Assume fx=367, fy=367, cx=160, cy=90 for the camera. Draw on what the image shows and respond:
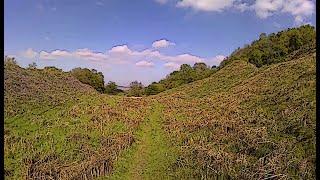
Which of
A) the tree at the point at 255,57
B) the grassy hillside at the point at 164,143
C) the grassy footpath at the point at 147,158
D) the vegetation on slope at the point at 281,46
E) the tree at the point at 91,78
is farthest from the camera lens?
the tree at the point at 91,78

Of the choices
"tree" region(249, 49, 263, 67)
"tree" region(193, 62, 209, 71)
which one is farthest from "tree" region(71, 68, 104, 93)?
"tree" region(249, 49, 263, 67)

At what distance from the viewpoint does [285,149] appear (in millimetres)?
10844

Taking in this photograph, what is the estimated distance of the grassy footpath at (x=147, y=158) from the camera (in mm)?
11836

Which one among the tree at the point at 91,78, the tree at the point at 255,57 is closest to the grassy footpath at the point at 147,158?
the tree at the point at 255,57

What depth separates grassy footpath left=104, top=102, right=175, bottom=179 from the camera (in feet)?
38.8

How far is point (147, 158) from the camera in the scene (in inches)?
537

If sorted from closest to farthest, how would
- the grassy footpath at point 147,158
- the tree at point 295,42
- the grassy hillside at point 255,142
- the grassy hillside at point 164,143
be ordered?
the grassy hillside at point 255,142, the grassy hillside at point 164,143, the grassy footpath at point 147,158, the tree at point 295,42

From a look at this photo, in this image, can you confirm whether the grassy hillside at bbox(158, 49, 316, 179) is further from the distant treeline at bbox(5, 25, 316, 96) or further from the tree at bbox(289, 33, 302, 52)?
the tree at bbox(289, 33, 302, 52)

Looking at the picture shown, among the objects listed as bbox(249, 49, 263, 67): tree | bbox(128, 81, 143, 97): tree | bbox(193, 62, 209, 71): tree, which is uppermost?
bbox(193, 62, 209, 71): tree

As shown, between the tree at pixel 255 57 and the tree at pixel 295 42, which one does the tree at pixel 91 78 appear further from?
the tree at pixel 295 42

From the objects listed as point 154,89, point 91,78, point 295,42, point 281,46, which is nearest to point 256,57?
point 281,46

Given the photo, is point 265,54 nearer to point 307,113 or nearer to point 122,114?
point 122,114

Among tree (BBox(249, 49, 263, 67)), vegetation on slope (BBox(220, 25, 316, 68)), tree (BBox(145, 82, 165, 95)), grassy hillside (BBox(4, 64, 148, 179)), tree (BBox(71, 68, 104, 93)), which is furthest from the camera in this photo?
tree (BBox(145, 82, 165, 95))
